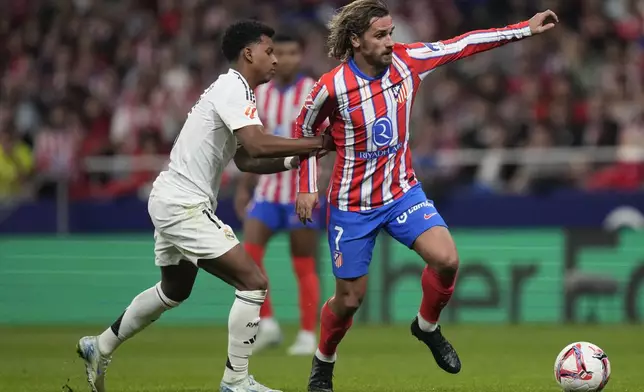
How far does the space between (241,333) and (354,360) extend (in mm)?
3518

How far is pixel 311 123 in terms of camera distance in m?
8.07

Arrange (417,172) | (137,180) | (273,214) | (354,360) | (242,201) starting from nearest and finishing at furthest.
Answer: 1. (354,360)
2. (273,214)
3. (242,201)
4. (417,172)
5. (137,180)

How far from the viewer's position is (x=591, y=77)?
58.7ft

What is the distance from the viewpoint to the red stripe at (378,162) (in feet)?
26.4

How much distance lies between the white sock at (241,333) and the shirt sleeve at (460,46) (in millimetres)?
1973

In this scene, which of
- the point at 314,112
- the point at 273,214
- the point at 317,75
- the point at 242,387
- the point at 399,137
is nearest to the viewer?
the point at 242,387

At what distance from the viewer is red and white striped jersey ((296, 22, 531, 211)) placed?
8.04 meters

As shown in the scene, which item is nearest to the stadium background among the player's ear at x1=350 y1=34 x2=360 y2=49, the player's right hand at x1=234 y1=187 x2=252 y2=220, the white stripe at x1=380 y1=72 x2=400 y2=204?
the player's right hand at x1=234 y1=187 x2=252 y2=220

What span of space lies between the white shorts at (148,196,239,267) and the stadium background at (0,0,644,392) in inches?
63.7

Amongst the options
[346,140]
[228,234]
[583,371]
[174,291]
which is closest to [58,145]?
[174,291]

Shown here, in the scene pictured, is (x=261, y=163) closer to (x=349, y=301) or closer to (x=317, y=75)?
(x=349, y=301)

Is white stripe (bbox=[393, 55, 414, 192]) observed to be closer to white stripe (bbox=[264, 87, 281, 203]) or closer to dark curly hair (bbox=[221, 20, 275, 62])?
dark curly hair (bbox=[221, 20, 275, 62])

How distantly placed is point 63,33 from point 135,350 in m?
10.9

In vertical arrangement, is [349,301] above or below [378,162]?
below
